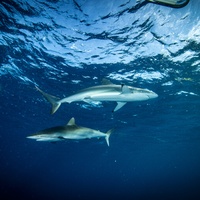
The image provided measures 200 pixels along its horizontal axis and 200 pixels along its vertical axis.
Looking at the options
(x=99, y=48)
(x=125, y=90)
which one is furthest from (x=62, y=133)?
(x=99, y=48)

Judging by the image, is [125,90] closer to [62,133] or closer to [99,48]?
[62,133]

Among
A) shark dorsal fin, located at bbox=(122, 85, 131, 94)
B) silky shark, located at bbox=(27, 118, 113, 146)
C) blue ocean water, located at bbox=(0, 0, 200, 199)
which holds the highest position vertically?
blue ocean water, located at bbox=(0, 0, 200, 199)

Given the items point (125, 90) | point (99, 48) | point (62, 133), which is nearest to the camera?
point (62, 133)

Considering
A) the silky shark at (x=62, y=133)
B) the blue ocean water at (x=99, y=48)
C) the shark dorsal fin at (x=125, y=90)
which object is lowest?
the silky shark at (x=62, y=133)

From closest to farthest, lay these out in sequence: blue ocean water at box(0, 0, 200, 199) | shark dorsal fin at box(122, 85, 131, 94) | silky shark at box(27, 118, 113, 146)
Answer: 1. silky shark at box(27, 118, 113, 146)
2. shark dorsal fin at box(122, 85, 131, 94)
3. blue ocean water at box(0, 0, 200, 199)

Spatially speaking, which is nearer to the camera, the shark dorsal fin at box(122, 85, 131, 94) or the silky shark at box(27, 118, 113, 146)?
the silky shark at box(27, 118, 113, 146)

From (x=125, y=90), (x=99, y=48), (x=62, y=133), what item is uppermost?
(x=99, y=48)

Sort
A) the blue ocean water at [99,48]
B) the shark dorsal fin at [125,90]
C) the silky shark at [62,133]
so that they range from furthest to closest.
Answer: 1. the blue ocean water at [99,48]
2. the shark dorsal fin at [125,90]
3. the silky shark at [62,133]

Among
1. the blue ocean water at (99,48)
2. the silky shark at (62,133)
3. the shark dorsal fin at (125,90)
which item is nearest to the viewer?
the silky shark at (62,133)

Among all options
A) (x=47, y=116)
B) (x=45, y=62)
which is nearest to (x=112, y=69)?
(x=45, y=62)

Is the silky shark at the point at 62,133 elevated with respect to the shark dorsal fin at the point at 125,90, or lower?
lower

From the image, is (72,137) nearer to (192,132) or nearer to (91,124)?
(91,124)

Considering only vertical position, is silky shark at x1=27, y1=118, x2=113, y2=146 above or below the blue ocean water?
below

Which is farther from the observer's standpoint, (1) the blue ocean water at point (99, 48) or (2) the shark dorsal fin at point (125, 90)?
(1) the blue ocean water at point (99, 48)
